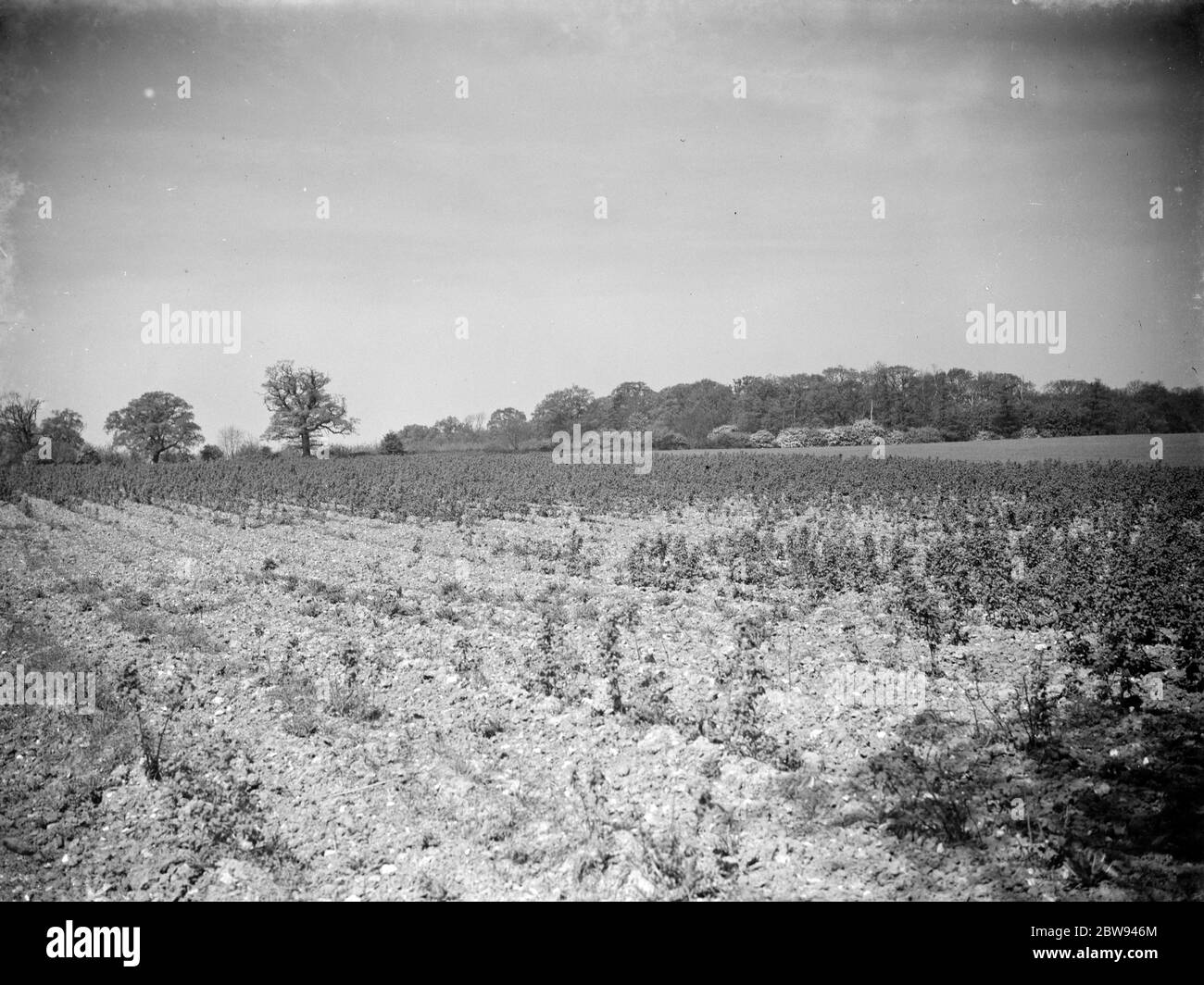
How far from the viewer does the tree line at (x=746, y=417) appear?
5984 cm

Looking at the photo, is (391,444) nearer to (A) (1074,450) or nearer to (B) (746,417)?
(B) (746,417)

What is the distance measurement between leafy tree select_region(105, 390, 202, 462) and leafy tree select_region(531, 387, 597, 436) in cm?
3865

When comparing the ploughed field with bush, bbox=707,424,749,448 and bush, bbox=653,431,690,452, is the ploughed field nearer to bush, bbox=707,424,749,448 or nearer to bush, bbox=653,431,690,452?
bush, bbox=707,424,749,448

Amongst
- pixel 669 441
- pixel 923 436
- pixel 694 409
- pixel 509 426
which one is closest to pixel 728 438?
pixel 669 441

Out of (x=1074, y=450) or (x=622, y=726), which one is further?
(x=1074, y=450)

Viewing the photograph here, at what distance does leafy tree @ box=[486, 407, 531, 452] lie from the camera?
3161 inches

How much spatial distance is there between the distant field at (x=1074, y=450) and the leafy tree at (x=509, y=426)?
3941cm

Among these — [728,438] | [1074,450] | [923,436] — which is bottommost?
[1074,450]

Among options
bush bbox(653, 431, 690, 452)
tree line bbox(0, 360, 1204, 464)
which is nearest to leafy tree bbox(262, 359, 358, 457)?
tree line bbox(0, 360, 1204, 464)

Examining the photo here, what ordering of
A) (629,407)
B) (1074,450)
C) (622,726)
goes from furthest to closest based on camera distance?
(629,407) < (1074,450) < (622,726)

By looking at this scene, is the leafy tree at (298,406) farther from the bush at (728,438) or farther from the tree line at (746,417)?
the bush at (728,438)

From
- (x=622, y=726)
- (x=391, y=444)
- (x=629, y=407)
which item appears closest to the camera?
(x=622, y=726)

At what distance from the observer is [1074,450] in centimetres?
4381

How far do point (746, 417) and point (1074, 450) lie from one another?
122 feet
